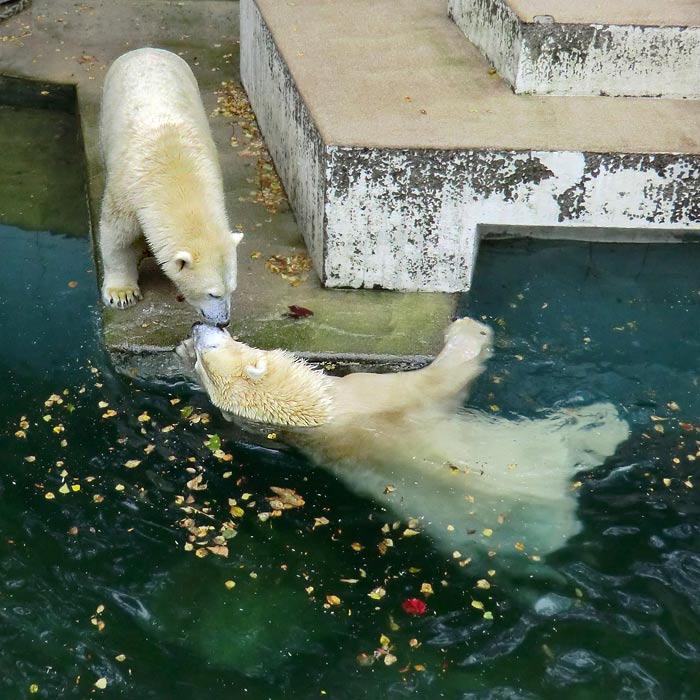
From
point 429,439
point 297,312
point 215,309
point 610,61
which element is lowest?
A: point 429,439

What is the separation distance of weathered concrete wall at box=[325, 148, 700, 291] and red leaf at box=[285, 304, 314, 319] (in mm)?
306

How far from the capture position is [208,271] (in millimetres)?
4609

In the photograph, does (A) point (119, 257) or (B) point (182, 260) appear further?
(A) point (119, 257)

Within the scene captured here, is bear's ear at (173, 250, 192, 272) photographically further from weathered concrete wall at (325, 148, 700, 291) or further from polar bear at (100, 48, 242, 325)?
weathered concrete wall at (325, 148, 700, 291)

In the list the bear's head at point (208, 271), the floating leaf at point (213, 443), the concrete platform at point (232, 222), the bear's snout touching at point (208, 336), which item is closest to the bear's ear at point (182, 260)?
the bear's head at point (208, 271)

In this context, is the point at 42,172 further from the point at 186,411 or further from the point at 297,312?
the point at 186,411

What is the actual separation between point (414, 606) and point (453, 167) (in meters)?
2.46

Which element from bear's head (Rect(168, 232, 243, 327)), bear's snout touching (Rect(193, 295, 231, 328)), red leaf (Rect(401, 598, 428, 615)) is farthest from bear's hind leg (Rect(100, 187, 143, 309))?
red leaf (Rect(401, 598, 428, 615))

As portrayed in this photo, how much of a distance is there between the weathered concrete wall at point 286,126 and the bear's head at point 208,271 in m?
0.94

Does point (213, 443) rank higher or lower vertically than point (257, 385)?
lower

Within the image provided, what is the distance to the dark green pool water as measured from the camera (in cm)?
370

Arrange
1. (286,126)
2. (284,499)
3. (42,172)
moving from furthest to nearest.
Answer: (42,172) → (286,126) → (284,499)

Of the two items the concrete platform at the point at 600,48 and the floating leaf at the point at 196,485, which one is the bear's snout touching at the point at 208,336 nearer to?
the floating leaf at the point at 196,485

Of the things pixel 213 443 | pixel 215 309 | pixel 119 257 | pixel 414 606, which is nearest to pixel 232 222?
pixel 119 257
